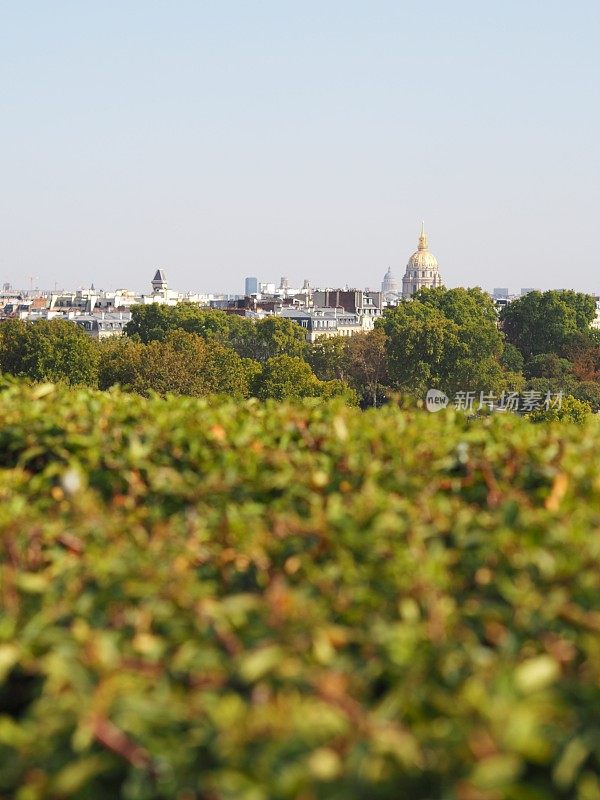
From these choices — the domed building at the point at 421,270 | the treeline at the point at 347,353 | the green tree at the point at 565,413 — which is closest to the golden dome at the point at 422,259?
the domed building at the point at 421,270

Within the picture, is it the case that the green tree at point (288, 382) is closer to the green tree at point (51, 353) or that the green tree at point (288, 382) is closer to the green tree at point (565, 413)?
the green tree at point (51, 353)

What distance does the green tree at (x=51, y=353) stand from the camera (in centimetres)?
4881

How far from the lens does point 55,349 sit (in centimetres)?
4928

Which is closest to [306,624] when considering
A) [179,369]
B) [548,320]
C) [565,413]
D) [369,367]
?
[565,413]

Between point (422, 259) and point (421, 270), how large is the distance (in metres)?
2.69

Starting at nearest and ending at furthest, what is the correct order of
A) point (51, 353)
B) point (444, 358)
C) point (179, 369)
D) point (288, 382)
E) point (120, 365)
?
point (179, 369) < point (120, 365) < point (288, 382) < point (51, 353) < point (444, 358)

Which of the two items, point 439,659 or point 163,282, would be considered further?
point 163,282

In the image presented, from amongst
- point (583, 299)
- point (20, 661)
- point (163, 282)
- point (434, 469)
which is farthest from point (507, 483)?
point (163, 282)

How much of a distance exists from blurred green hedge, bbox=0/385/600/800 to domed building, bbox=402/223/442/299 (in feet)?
576

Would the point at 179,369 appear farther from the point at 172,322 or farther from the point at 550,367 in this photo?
the point at 550,367

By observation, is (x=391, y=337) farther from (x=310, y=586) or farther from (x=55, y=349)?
(x=310, y=586)

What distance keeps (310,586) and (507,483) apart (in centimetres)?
141

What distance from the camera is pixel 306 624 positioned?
337cm

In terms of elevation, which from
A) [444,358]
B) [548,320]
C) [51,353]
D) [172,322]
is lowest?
[444,358]
